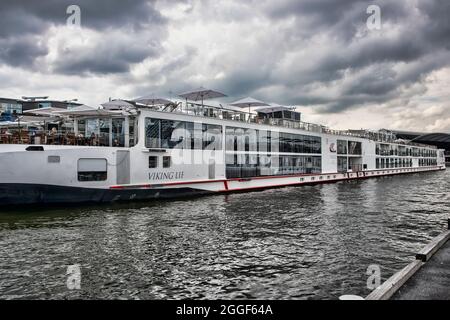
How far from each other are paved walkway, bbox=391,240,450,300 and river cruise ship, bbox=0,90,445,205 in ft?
70.8

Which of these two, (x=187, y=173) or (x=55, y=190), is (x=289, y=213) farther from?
(x=55, y=190)

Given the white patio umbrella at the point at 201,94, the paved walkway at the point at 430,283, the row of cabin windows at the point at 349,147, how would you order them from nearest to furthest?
the paved walkway at the point at 430,283
the white patio umbrella at the point at 201,94
the row of cabin windows at the point at 349,147

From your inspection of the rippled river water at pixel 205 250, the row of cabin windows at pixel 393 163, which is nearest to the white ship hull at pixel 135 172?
the rippled river water at pixel 205 250

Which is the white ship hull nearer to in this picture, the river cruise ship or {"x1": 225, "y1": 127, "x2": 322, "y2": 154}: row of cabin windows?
the river cruise ship

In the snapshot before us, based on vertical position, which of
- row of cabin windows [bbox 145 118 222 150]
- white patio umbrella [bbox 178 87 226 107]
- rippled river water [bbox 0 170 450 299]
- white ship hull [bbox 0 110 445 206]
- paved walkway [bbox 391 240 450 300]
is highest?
white patio umbrella [bbox 178 87 226 107]

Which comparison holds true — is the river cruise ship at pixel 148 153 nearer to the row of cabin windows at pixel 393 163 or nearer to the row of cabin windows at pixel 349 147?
the row of cabin windows at pixel 349 147

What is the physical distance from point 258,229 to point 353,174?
47.9 metres

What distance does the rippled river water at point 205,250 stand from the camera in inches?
381

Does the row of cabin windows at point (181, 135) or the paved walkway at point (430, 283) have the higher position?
the row of cabin windows at point (181, 135)

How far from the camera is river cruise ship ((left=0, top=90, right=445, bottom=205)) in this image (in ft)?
76.7

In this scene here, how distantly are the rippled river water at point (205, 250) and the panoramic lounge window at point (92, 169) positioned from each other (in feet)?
9.92

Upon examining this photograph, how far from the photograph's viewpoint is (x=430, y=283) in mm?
8070

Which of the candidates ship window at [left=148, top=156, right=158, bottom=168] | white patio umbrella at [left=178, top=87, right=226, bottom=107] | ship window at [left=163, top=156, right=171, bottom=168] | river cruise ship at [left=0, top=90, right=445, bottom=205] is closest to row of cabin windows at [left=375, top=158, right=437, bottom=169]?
river cruise ship at [left=0, top=90, right=445, bottom=205]

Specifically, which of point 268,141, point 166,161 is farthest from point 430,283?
point 268,141
